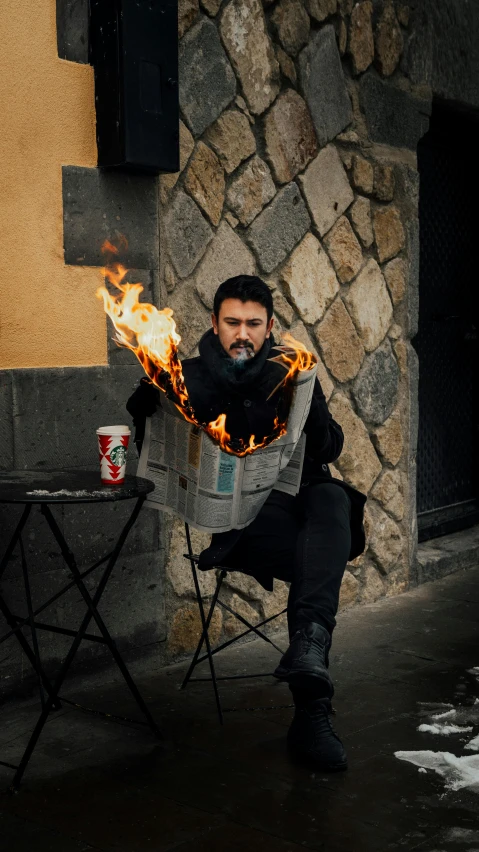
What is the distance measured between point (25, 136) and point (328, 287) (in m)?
1.92

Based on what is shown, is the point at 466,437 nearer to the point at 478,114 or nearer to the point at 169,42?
the point at 478,114

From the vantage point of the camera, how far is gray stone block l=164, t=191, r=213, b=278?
14.6 ft

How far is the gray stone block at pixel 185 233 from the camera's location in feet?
14.6

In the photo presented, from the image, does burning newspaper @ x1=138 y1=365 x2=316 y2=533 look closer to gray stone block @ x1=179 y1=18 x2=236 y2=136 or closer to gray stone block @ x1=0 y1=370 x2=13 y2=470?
gray stone block @ x1=0 y1=370 x2=13 y2=470

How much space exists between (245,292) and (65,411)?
828 mm

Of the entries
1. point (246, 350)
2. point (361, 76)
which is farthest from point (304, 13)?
point (246, 350)

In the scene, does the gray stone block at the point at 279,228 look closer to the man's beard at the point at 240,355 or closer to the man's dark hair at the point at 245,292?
the man's dark hair at the point at 245,292

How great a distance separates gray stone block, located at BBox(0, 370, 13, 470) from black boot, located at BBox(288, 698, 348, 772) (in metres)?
1.34

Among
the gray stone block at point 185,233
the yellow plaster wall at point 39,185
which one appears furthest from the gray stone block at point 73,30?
the gray stone block at point 185,233

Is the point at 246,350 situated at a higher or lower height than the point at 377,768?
higher

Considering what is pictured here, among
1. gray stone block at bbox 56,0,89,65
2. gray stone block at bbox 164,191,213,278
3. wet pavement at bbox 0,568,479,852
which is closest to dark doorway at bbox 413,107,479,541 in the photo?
wet pavement at bbox 0,568,479,852

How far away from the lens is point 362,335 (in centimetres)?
560

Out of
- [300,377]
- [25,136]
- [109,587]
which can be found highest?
[25,136]

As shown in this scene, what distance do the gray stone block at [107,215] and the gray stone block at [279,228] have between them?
0.63 meters
